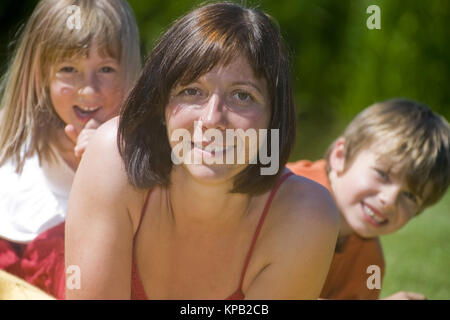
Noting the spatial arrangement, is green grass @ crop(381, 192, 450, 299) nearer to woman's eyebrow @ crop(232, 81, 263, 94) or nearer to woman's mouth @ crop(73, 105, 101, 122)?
woman's mouth @ crop(73, 105, 101, 122)

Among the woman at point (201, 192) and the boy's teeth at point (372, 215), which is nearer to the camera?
the woman at point (201, 192)

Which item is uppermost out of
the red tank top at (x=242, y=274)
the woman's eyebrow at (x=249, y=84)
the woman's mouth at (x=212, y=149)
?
the woman's eyebrow at (x=249, y=84)

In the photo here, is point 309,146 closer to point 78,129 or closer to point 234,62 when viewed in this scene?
point 78,129

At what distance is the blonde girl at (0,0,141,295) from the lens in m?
1.77

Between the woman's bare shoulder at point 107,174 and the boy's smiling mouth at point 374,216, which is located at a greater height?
the woman's bare shoulder at point 107,174

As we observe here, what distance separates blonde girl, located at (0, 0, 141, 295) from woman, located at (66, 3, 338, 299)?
0.36 meters

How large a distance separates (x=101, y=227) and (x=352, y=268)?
0.99m

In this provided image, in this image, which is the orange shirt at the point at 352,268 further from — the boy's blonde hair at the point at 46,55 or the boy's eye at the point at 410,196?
the boy's blonde hair at the point at 46,55

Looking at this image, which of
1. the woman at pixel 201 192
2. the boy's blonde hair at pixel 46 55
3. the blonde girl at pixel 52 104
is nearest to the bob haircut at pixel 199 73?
the woman at pixel 201 192

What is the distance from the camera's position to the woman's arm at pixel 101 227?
52.7 inches

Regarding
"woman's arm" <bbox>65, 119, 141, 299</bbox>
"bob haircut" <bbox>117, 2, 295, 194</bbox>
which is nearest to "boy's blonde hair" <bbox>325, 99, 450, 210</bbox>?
"bob haircut" <bbox>117, 2, 295, 194</bbox>

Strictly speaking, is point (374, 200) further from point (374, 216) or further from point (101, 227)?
point (101, 227)

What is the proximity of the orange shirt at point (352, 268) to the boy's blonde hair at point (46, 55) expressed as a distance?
687 mm
